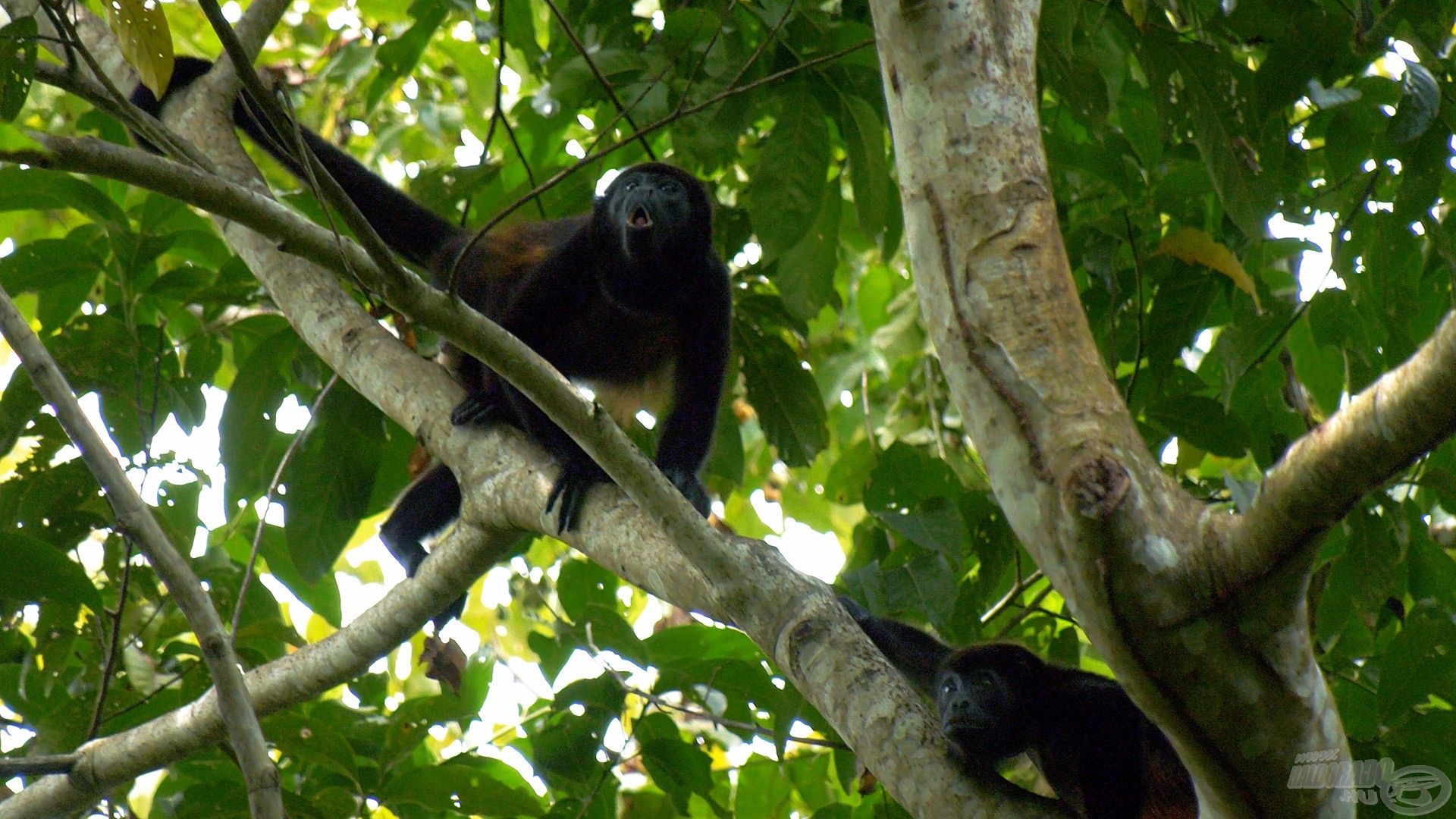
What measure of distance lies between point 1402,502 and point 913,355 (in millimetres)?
1792

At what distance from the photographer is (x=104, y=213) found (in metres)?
2.98

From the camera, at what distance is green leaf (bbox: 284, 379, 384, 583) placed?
312cm

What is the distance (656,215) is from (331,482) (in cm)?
116

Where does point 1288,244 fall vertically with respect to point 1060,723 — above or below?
above

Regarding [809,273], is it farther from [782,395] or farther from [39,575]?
[39,575]

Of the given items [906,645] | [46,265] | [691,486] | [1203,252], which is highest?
[46,265]

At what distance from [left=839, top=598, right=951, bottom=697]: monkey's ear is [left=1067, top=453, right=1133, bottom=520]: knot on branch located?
1.44m

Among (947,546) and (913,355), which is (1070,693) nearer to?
(947,546)

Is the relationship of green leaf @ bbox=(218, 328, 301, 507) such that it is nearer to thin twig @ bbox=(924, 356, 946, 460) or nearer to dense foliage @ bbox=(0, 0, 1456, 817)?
dense foliage @ bbox=(0, 0, 1456, 817)

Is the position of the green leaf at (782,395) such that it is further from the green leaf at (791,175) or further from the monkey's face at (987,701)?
the monkey's face at (987,701)

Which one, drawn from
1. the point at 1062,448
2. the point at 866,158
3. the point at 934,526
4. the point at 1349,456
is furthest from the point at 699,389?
the point at 1349,456

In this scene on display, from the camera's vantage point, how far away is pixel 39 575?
2.43 metres

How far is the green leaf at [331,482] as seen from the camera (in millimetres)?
3115

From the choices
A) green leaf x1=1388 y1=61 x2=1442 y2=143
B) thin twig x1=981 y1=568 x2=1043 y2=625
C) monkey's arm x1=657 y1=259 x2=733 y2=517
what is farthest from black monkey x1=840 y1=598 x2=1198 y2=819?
green leaf x1=1388 y1=61 x2=1442 y2=143
